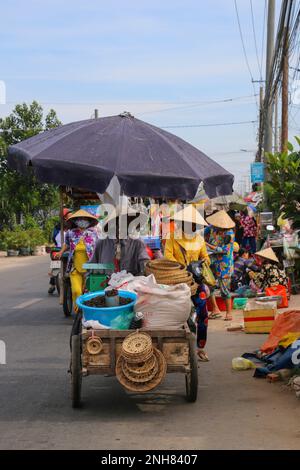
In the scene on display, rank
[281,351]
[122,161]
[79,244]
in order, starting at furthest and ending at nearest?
[79,244], [281,351], [122,161]

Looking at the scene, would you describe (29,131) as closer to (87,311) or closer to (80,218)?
(80,218)

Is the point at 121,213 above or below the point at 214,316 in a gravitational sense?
Result: above

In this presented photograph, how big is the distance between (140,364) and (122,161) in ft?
5.99

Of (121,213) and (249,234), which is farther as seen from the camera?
(249,234)

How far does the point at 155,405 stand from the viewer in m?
7.04

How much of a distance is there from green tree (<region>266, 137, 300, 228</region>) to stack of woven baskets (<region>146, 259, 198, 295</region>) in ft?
4.06

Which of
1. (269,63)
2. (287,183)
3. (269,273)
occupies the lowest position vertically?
(269,273)

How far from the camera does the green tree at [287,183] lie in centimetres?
762

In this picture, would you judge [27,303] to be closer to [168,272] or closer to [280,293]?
[280,293]

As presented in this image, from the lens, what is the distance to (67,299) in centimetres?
1285

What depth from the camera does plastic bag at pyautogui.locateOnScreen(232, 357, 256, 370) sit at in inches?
337

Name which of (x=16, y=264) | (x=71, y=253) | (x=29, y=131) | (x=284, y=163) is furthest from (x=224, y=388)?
(x=29, y=131)

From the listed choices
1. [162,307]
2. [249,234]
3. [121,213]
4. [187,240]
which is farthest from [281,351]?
[249,234]
